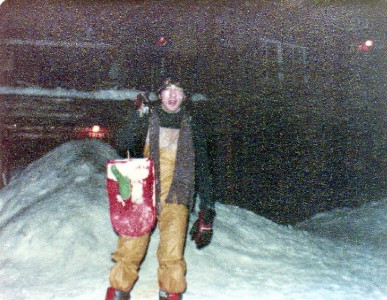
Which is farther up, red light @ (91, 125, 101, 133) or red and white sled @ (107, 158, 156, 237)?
red light @ (91, 125, 101, 133)

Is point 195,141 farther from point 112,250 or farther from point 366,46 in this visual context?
point 366,46

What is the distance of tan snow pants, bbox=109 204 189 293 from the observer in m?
3.29

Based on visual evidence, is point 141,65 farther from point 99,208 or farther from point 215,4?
point 99,208

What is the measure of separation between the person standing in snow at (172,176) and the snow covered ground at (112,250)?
2.30ft

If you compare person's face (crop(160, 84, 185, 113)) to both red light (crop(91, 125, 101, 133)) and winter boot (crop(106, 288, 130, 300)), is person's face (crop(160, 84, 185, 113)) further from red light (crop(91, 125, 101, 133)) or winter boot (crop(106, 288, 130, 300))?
red light (crop(91, 125, 101, 133))

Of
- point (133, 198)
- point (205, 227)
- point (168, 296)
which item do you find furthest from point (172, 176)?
point (168, 296)

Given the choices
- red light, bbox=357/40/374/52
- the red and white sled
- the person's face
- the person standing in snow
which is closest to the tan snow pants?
the person standing in snow

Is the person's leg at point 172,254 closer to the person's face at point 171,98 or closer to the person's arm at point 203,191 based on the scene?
the person's arm at point 203,191

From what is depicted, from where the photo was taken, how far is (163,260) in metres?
3.33

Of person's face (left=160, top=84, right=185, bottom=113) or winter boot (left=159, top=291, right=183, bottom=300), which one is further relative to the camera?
person's face (left=160, top=84, right=185, bottom=113)

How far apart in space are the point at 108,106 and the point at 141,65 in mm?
2501

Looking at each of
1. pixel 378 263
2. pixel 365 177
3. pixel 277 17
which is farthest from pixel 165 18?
pixel 378 263

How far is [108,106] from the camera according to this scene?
9.03m

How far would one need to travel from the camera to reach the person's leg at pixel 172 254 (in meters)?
3.28
